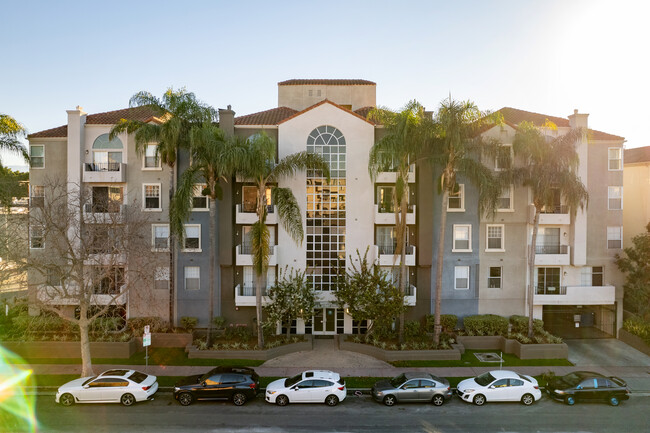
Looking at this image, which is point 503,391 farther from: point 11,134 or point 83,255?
point 11,134

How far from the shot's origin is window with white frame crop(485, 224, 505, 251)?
28266mm

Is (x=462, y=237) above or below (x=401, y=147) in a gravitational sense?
below

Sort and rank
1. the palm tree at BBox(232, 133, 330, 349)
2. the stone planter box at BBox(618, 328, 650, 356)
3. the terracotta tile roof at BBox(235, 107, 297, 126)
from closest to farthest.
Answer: the palm tree at BBox(232, 133, 330, 349), the stone planter box at BBox(618, 328, 650, 356), the terracotta tile roof at BBox(235, 107, 297, 126)

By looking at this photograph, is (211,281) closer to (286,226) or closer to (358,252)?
(286,226)

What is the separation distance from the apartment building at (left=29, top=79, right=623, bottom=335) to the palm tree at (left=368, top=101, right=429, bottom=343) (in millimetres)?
2278

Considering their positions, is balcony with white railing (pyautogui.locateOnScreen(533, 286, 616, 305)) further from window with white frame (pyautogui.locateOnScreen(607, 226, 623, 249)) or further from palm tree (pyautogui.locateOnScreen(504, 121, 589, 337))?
palm tree (pyautogui.locateOnScreen(504, 121, 589, 337))

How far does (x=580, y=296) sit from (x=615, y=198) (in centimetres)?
735

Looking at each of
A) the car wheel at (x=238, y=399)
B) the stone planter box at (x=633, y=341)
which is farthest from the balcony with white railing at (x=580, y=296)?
the car wheel at (x=238, y=399)

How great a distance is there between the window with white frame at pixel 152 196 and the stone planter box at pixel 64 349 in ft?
29.2

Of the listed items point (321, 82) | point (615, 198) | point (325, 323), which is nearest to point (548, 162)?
point (615, 198)

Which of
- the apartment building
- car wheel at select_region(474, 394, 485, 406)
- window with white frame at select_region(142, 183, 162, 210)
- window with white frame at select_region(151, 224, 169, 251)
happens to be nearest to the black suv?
the apartment building

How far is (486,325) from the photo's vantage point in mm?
27000

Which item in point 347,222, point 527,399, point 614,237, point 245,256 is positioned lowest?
point 527,399

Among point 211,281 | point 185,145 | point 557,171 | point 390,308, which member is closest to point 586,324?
point 557,171
